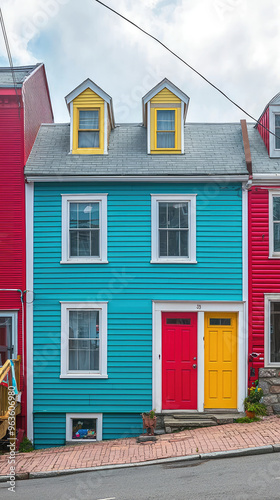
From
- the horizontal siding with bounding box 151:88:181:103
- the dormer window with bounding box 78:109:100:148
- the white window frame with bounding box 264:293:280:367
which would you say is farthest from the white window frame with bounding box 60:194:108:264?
the white window frame with bounding box 264:293:280:367

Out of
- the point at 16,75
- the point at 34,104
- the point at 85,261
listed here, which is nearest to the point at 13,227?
the point at 85,261

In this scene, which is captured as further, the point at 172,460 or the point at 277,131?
the point at 277,131

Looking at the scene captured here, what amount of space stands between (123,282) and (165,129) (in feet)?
14.3

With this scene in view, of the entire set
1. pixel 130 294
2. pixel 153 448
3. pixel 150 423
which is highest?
pixel 130 294

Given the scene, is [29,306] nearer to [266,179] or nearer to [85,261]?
[85,261]

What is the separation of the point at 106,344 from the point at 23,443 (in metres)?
3.07

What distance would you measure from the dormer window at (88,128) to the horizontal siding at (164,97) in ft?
5.38

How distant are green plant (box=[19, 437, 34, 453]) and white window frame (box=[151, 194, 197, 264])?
5379 millimetres

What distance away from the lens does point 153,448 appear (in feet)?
30.8

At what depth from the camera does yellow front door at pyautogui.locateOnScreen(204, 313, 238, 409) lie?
1123 centimetres

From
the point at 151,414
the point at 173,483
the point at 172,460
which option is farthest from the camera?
the point at 151,414

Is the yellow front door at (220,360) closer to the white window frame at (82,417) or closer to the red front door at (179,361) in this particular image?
the red front door at (179,361)

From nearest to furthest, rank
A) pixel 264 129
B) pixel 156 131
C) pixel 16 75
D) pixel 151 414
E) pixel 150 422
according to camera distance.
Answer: pixel 150 422
pixel 151 414
pixel 156 131
pixel 16 75
pixel 264 129

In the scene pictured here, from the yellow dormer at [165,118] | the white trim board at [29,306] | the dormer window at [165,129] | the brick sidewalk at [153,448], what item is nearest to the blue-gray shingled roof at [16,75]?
the white trim board at [29,306]
